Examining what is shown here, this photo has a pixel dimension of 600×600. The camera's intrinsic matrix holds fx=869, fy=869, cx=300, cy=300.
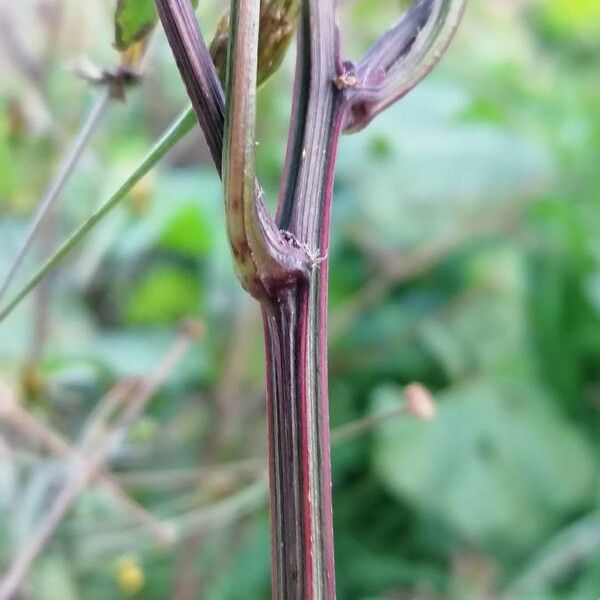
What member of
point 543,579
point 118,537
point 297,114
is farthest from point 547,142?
point 297,114

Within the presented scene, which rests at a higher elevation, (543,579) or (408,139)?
(408,139)

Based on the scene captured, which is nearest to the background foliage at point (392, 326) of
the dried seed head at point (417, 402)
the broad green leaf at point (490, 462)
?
the broad green leaf at point (490, 462)

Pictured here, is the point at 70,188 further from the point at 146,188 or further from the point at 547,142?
Result: the point at 547,142

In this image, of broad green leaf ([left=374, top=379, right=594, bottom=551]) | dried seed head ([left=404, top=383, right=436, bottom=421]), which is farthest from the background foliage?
dried seed head ([left=404, top=383, right=436, bottom=421])

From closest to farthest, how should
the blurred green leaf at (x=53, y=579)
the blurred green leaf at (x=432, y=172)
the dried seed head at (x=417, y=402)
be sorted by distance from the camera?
the dried seed head at (x=417, y=402) → the blurred green leaf at (x=53, y=579) → the blurred green leaf at (x=432, y=172)

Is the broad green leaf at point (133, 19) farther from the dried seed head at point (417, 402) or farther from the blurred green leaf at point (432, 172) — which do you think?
the blurred green leaf at point (432, 172)

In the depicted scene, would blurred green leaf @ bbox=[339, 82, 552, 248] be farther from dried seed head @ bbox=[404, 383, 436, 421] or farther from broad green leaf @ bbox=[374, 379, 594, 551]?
dried seed head @ bbox=[404, 383, 436, 421]

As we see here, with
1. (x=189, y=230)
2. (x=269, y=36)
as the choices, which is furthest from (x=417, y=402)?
(x=189, y=230)
